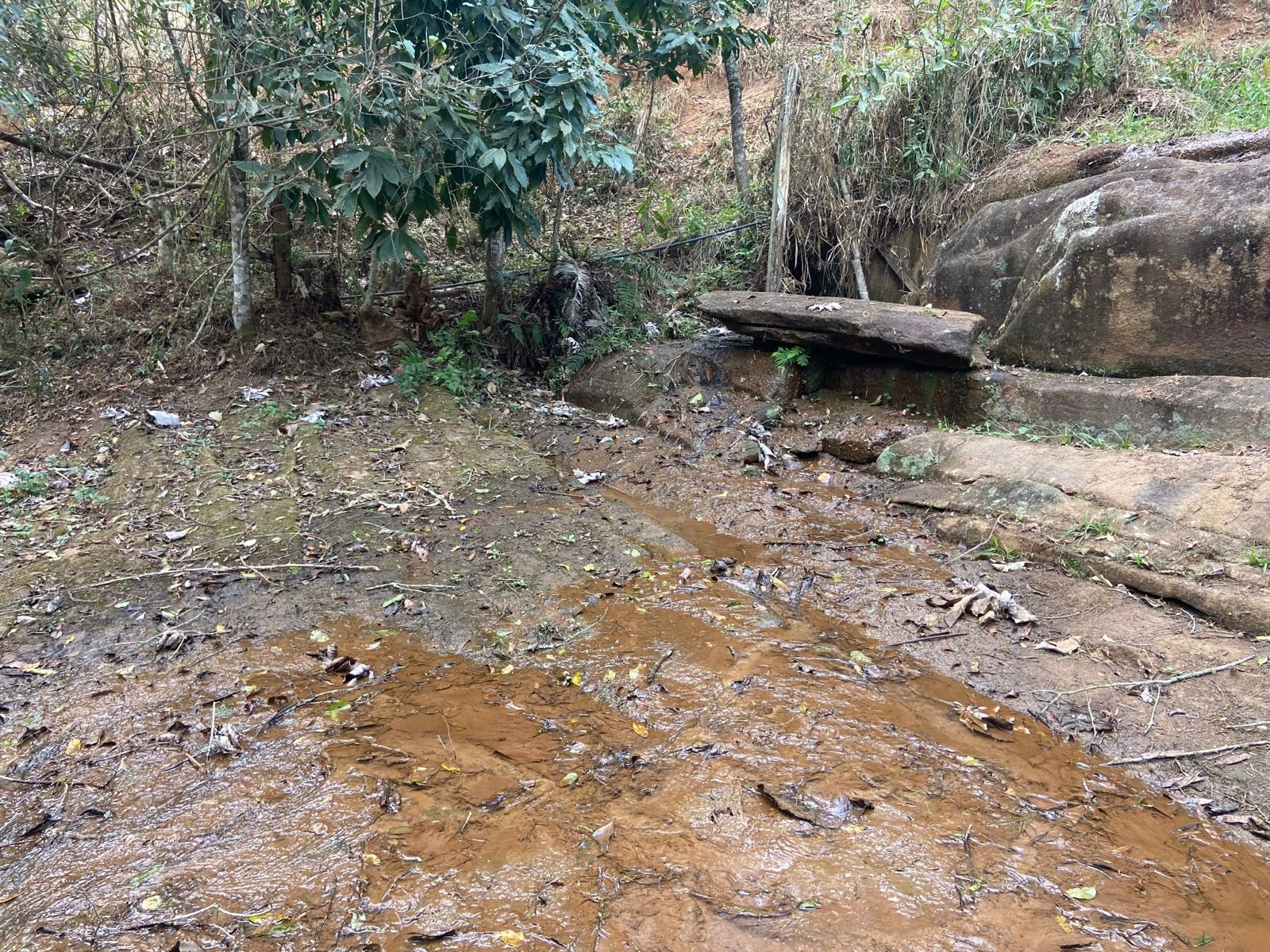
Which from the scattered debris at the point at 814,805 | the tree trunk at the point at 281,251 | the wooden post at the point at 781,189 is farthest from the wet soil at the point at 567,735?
the wooden post at the point at 781,189

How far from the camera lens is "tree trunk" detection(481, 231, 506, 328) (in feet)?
21.0

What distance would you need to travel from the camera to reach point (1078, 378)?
4.84m

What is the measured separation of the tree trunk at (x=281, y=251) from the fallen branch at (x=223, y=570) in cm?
312

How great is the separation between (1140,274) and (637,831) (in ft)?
15.2

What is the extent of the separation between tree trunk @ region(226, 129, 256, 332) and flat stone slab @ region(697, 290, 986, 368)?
355 centimetres

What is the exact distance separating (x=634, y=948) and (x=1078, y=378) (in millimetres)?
4543

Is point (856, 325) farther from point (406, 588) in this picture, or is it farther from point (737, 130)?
point (737, 130)

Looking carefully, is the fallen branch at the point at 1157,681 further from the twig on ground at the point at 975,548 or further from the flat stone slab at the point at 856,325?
the flat stone slab at the point at 856,325

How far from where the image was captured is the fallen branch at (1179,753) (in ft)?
8.04

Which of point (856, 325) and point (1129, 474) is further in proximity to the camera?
point (856, 325)

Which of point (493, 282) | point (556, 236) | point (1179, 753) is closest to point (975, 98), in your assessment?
point (556, 236)

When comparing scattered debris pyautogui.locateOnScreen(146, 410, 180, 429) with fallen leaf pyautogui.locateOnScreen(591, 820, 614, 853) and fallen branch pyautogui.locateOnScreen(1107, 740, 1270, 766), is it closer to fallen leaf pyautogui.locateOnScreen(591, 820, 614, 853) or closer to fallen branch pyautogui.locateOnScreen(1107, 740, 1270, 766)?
fallen leaf pyautogui.locateOnScreen(591, 820, 614, 853)

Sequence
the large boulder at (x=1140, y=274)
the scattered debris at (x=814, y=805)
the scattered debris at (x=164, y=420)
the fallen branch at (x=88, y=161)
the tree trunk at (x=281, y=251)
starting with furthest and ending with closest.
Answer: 1. the tree trunk at (x=281, y=251)
2. the fallen branch at (x=88, y=161)
3. the scattered debris at (x=164, y=420)
4. the large boulder at (x=1140, y=274)
5. the scattered debris at (x=814, y=805)

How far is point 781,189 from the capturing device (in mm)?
6801
